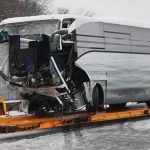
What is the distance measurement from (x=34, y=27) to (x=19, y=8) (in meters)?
44.2

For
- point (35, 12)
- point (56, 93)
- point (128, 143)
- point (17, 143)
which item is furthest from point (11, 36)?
point (35, 12)

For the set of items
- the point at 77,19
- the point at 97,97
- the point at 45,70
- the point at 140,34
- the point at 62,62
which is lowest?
the point at 97,97

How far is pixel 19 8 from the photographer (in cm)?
6144

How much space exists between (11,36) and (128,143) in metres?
5.07

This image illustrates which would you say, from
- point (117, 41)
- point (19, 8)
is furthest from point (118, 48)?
point (19, 8)

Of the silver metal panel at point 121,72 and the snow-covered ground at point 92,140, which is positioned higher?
the silver metal panel at point 121,72

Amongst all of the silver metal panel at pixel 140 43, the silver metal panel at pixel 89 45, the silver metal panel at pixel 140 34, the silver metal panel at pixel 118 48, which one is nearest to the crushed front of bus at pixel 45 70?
the silver metal panel at pixel 89 45

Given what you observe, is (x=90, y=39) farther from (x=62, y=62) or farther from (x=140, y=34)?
(x=140, y=34)

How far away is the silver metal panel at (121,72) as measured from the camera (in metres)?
17.8

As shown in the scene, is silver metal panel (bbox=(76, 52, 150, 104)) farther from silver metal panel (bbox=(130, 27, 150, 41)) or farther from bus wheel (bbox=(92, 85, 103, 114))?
silver metal panel (bbox=(130, 27, 150, 41))

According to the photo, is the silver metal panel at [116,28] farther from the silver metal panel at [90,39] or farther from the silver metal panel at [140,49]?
the silver metal panel at [140,49]

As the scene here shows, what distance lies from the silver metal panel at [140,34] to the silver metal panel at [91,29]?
2315 mm

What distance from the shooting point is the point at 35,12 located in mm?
64688

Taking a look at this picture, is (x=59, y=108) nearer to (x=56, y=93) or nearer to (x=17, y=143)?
(x=56, y=93)
